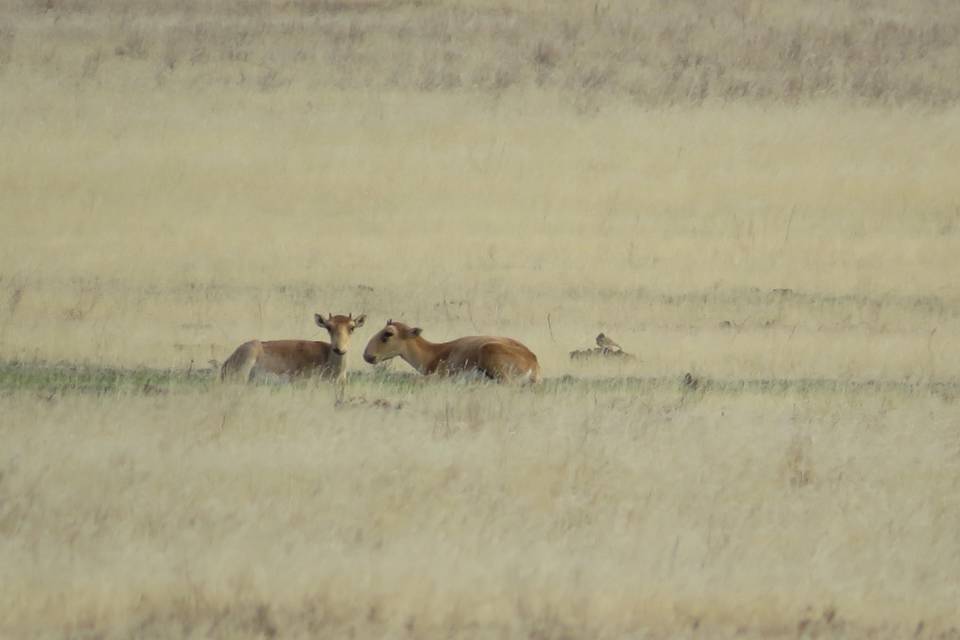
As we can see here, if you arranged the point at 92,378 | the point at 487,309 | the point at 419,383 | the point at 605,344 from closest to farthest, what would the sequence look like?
the point at 92,378 < the point at 419,383 < the point at 605,344 < the point at 487,309

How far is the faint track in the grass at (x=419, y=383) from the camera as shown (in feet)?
53.4

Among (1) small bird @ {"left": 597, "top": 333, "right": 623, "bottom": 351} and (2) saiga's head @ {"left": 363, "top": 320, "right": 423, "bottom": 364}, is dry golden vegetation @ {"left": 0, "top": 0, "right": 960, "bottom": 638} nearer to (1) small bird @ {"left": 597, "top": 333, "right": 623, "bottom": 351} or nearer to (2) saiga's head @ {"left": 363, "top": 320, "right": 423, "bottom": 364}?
(2) saiga's head @ {"left": 363, "top": 320, "right": 423, "bottom": 364}

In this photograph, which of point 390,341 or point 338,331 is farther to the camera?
point 390,341

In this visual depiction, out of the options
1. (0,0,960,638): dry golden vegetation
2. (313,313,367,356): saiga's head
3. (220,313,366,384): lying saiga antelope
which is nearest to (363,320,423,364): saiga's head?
(0,0,960,638): dry golden vegetation

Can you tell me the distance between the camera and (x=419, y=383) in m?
17.2

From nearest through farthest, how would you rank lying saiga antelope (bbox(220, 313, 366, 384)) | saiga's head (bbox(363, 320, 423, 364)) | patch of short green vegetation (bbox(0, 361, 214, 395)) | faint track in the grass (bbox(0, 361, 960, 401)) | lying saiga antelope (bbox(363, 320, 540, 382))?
patch of short green vegetation (bbox(0, 361, 214, 395)) < faint track in the grass (bbox(0, 361, 960, 401)) < lying saiga antelope (bbox(220, 313, 366, 384)) < lying saiga antelope (bbox(363, 320, 540, 382)) < saiga's head (bbox(363, 320, 423, 364))

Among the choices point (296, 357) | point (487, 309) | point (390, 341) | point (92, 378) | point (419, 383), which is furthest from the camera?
point (487, 309)

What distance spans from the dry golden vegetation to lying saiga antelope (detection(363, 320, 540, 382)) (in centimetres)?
43

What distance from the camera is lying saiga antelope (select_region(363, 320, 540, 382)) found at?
17312mm

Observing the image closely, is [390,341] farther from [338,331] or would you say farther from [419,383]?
[419,383]

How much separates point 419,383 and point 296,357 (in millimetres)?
1091

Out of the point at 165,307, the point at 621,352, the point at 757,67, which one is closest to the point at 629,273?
the point at 165,307

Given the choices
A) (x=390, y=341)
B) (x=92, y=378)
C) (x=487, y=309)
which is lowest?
(x=92, y=378)

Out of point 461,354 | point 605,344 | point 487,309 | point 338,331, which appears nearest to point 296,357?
point 338,331
